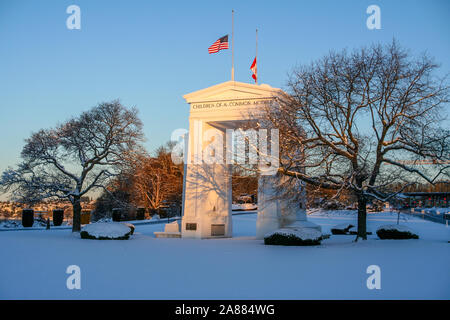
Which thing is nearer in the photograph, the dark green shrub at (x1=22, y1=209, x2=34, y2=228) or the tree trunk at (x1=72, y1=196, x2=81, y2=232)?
the tree trunk at (x1=72, y1=196, x2=81, y2=232)

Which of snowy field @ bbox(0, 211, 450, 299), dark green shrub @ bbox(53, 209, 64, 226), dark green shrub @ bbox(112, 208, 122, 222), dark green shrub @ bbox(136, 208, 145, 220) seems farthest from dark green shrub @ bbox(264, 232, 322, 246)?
dark green shrub @ bbox(136, 208, 145, 220)

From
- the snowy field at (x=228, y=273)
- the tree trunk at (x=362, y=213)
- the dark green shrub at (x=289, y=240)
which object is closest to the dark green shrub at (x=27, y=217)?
the snowy field at (x=228, y=273)

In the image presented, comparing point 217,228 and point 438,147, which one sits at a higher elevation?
point 438,147

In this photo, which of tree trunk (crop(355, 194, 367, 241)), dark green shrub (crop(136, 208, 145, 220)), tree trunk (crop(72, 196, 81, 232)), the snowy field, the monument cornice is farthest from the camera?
dark green shrub (crop(136, 208, 145, 220))

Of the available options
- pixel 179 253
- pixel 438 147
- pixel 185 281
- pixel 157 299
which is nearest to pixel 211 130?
pixel 179 253

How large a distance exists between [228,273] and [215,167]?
14.4 meters

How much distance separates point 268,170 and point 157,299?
436 inches

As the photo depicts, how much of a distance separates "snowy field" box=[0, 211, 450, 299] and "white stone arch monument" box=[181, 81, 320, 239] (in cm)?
636

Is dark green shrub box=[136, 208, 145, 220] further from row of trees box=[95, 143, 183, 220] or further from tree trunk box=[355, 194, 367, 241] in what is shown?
tree trunk box=[355, 194, 367, 241]

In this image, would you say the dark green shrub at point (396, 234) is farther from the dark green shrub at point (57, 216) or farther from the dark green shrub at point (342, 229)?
the dark green shrub at point (57, 216)

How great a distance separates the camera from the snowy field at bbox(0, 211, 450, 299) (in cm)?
868

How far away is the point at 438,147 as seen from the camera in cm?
1727
